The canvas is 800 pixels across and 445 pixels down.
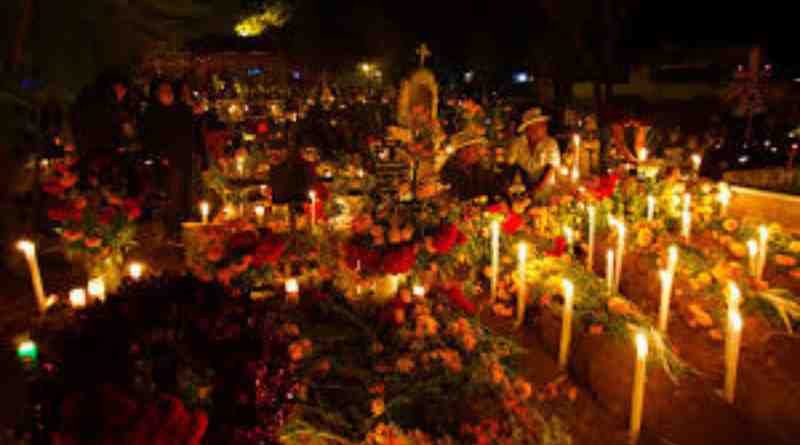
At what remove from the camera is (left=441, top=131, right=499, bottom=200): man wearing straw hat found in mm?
6613

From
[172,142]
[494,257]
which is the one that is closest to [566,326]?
[494,257]

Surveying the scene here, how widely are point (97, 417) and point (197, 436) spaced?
1.01 ft

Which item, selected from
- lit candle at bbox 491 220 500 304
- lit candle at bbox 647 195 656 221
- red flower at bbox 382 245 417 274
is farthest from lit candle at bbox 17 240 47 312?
lit candle at bbox 647 195 656 221

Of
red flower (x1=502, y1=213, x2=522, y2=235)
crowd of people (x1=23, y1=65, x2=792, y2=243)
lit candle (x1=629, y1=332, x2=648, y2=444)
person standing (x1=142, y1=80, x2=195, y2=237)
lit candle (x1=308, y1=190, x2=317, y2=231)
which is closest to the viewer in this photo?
lit candle (x1=629, y1=332, x2=648, y2=444)

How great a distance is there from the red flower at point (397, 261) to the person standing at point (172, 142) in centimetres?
395

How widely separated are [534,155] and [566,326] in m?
3.29

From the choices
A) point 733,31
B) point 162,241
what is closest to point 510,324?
point 162,241

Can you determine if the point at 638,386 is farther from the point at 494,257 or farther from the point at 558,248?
the point at 558,248

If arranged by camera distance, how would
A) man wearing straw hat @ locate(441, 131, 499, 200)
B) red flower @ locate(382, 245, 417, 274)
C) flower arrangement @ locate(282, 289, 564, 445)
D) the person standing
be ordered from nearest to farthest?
flower arrangement @ locate(282, 289, 564, 445), red flower @ locate(382, 245, 417, 274), man wearing straw hat @ locate(441, 131, 499, 200), the person standing

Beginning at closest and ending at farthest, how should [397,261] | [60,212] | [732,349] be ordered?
1. [397,261]
2. [732,349]
3. [60,212]

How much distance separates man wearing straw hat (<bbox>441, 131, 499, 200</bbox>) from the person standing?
2870 millimetres

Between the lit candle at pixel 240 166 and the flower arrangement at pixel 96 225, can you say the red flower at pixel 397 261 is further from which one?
the lit candle at pixel 240 166

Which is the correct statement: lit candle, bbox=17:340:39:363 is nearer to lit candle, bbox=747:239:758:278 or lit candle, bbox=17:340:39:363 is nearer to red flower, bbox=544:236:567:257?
red flower, bbox=544:236:567:257

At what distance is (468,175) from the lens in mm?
6730
